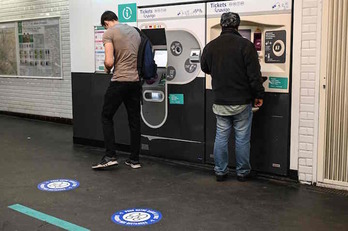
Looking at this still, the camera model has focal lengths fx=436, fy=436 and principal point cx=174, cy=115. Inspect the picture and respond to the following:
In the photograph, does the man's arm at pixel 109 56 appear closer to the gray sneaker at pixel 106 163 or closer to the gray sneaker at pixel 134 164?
the gray sneaker at pixel 106 163

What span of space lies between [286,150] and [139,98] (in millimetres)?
1791

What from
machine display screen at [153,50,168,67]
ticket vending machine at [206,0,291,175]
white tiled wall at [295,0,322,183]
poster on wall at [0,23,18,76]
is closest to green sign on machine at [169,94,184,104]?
machine display screen at [153,50,168,67]

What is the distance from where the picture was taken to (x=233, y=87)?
4445 mm

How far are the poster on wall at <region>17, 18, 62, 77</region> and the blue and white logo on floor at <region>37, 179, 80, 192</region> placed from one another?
4242 mm

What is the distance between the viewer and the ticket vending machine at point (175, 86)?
5.20 m

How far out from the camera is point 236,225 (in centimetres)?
351

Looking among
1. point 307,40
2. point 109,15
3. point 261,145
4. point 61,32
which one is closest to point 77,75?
point 109,15

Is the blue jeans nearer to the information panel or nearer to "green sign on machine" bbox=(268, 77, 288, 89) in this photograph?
"green sign on machine" bbox=(268, 77, 288, 89)

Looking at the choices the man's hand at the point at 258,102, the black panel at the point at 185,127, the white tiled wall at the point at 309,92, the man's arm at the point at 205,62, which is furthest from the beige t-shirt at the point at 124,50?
the white tiled wall at the point at 309,92

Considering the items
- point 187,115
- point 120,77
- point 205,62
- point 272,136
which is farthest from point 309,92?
point 120,77

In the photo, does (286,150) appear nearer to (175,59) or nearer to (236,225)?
(236,225)

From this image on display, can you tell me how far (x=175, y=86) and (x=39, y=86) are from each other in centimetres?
457

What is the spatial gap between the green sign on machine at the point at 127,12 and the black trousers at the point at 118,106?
1135 mm

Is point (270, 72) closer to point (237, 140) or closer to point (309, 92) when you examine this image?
point (309, 92)
